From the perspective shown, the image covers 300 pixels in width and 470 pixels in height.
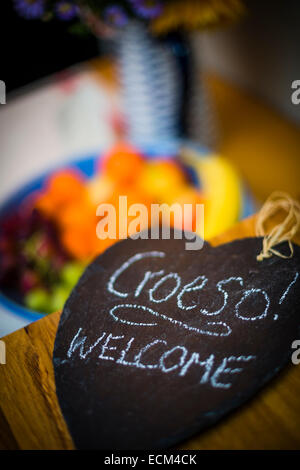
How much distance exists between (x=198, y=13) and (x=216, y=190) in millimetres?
274

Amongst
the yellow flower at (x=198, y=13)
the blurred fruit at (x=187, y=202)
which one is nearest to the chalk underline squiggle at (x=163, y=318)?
the blurred fruit at (x=187, y=202)

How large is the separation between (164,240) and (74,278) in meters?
0.30

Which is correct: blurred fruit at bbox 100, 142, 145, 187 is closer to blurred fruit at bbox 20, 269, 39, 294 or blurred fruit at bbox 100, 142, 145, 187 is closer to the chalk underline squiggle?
blurred fruit at bbox 20, 269, 39, 294

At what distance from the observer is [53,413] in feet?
0.99

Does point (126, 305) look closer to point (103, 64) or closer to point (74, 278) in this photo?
point (74, 278)

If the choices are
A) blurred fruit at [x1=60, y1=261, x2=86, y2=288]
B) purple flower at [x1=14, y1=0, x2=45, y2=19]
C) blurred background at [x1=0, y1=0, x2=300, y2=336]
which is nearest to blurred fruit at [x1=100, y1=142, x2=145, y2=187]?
blurred background at [x1=0, y1=0, x2=300, y2=336]

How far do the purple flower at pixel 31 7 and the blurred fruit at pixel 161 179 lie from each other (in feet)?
1.00

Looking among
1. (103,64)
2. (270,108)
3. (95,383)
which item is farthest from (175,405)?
(103,64)

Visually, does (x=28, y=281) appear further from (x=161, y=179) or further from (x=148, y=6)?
(x=148, y=6)

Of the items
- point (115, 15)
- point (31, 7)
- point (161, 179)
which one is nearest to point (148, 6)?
point (115, 15)

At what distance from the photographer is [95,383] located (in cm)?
30

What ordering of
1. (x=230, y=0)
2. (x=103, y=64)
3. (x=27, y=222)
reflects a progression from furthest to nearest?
(x=103, y=64)
(x=27, y=222)
(x=230, y=0)

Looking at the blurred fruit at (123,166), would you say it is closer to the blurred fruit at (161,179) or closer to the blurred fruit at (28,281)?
the blurred fruit at (161,179)

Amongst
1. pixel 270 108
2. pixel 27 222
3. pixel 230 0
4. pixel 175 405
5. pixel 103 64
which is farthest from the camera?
pixel 103 64
